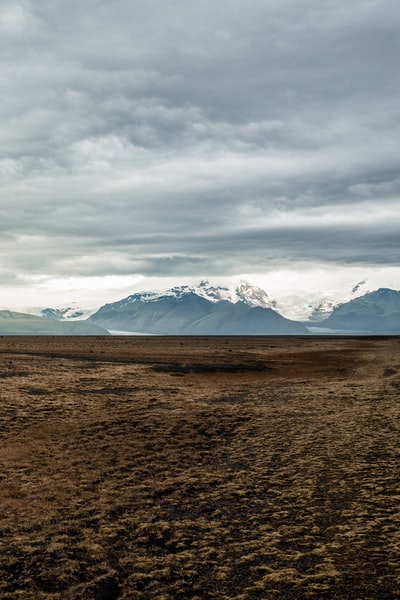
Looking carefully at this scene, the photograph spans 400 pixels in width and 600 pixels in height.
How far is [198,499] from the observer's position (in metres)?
16.7

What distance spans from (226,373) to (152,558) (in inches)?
1813

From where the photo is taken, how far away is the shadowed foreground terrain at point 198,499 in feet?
36.7

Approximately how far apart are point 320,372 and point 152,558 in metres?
51.8

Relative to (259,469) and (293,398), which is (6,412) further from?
(293,398)

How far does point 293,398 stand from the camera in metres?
38.3

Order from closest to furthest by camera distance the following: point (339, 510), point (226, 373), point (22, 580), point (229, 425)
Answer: point (22, 580), point (339, 510), point (229, 425), point (226, 373)

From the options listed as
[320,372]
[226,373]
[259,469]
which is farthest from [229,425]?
[320,372]

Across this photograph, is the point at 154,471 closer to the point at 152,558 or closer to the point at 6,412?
the point at 152,558

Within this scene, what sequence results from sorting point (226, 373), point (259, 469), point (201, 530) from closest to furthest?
point (201, 530) → point (259, 469) → point (226, 373)

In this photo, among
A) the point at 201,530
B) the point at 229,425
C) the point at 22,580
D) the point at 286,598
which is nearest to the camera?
the point at 286,598

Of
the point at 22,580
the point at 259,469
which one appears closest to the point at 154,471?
the point at 259,469

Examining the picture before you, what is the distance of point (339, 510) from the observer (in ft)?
49.9

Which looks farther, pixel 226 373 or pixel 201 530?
pixel 226 373

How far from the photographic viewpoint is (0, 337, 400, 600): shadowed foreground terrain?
441 inches
